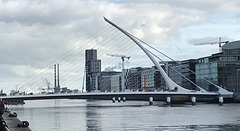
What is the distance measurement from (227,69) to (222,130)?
98.5 metres

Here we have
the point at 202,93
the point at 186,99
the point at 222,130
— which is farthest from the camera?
the point at 186,99

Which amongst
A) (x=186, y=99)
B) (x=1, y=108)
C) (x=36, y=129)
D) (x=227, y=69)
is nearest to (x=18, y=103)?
(x=186, y=99)

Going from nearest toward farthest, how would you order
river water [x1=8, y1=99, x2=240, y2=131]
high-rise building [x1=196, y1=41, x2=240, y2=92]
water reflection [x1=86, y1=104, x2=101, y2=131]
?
river water [x1=8, y1=99, x2=240, y2=131], water reflection [x1=86, y1=104, x2=101, y2=131], high-rise building [x1=196, y1=41, x2=240, y2=92]

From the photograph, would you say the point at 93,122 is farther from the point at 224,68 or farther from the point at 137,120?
the point at 224,68

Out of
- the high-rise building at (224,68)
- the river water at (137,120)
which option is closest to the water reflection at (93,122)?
the river water at (137,120)

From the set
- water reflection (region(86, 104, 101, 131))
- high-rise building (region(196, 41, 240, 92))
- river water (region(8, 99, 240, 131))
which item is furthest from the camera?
high-rise building (region(196, 41, 240, 92))

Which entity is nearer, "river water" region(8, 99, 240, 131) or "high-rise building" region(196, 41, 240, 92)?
"river water" region(8, 99, 240, 131)

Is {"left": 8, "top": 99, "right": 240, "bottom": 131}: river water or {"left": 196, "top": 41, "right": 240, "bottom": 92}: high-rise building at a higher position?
{"left": 196, "top": 41, "right": 240, "bottom": 92}: high-rise building

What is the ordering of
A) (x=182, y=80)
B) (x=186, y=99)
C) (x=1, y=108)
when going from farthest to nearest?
(x=182, y=80) < (x=186, y=99) < (x=1, y=108)

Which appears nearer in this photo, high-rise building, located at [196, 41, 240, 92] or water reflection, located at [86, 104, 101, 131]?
water reflection, located at [86, 104, 101, 131]

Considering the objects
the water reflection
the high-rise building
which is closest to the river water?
the water reflection

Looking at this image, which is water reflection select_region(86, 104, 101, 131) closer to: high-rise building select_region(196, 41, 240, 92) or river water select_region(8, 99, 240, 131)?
river water select_region(8, 99, 240, 131)

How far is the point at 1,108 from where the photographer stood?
2105 centimetres

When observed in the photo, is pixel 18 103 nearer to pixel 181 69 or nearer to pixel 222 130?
pixel 181 69
